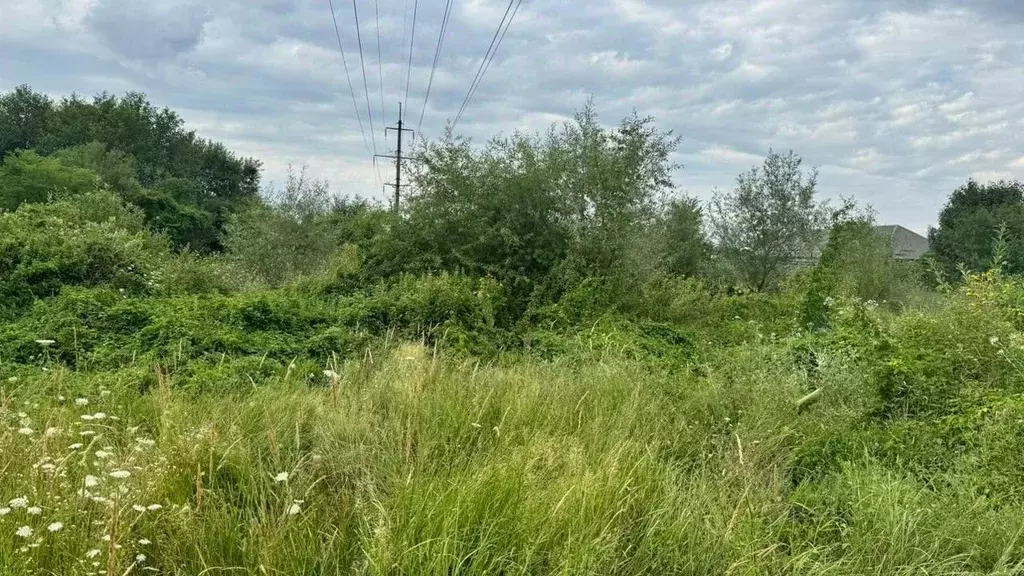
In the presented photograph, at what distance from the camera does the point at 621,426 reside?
3838 mm

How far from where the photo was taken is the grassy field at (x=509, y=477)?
2.29m

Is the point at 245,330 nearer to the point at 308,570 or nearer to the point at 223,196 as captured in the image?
the point at 308,570

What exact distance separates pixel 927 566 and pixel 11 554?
3295mm

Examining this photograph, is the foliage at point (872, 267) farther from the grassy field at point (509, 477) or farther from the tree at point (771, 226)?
the grassy field at point (509, 477)

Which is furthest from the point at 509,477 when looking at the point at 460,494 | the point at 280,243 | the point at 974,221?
the point at 974,221

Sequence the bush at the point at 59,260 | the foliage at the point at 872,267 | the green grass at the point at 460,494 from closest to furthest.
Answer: the green grass at the point at 460,494, the bush at the point at 59,260, the foliage at the point at 872,267

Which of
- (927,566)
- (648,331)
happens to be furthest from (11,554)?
(648,331)

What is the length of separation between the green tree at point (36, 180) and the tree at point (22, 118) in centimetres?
1588

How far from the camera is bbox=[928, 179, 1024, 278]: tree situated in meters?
30.0

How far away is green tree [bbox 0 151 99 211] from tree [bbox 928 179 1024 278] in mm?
37081

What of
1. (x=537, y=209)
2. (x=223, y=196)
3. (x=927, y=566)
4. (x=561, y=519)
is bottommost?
(x=927, y=566)

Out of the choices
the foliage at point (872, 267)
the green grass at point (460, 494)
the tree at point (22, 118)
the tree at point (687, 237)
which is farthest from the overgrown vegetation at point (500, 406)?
the tree at point (22, 118)

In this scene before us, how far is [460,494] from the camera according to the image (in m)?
2.47

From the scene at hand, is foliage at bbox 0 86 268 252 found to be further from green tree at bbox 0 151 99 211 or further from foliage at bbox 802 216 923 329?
Answer: foliage at bbox 802 216 923 329
